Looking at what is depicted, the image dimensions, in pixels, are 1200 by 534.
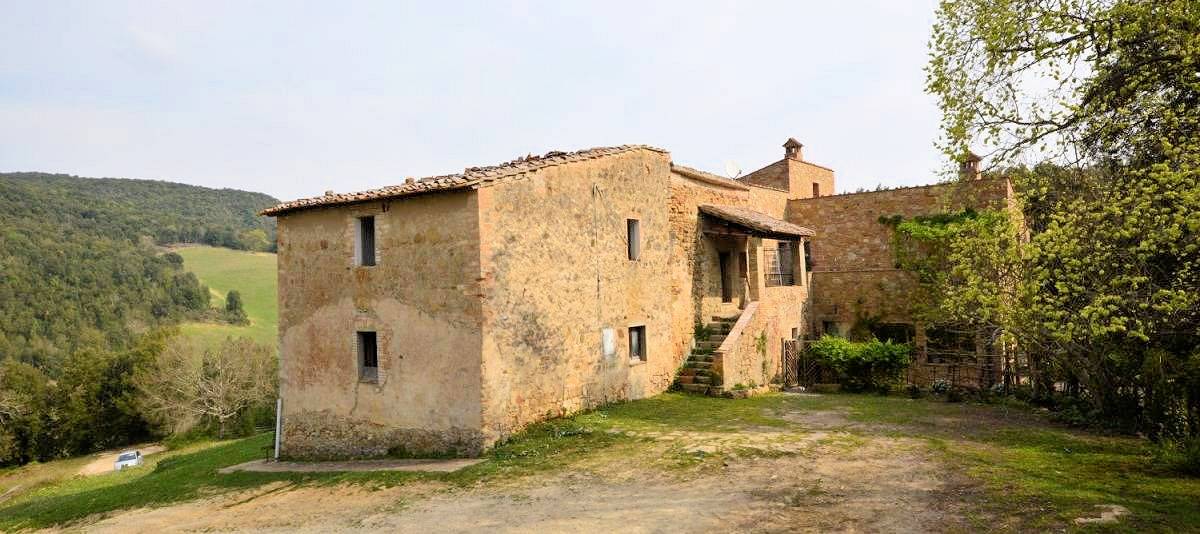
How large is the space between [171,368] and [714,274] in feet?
123

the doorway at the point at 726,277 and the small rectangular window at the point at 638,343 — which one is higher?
the doorway at the point at 726,277

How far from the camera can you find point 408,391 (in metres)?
12.3

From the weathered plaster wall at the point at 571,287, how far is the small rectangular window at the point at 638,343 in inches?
5.9

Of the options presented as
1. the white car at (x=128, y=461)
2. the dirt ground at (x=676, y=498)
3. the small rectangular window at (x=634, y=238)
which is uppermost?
the small rectangular window at (x=634, y=238)

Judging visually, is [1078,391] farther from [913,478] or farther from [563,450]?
[563,450]

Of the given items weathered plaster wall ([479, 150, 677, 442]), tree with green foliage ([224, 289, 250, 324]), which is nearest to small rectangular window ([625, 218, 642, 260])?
weathered plaster wall ([479, 150, 677, 442])

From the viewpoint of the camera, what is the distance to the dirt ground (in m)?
7.29

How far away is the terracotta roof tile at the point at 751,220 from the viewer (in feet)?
56.8

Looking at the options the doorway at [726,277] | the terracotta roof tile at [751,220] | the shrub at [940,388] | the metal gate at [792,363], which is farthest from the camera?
the doorway at [726,277]

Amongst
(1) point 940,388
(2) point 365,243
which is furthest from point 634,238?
(1) point 940,388

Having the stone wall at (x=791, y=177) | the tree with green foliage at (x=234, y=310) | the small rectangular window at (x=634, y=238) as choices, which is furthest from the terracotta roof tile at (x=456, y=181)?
the tree with green foliage at (x=234, y=310)

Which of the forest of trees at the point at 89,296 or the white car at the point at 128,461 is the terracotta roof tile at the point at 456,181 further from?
the forest of trees at the point at 89,296

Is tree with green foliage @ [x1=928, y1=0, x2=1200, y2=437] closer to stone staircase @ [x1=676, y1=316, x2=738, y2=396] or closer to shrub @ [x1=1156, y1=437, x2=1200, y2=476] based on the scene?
shrub @ [x1=1156, y1=437, x2=1200, y2=476]

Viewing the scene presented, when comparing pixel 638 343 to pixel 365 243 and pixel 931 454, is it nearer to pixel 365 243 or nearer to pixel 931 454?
pixel 365 243
